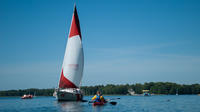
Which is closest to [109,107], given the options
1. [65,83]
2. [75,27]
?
[65,83]

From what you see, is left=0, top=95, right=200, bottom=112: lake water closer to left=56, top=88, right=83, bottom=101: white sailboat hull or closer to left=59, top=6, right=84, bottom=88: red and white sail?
left=56, top=88, right=83, bottom=101: white sailboat hull

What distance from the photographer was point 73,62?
5266 centimetres

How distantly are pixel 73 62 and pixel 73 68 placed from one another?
119 cm

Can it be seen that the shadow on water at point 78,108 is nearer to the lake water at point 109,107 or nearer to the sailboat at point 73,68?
the lake water at point 109,107

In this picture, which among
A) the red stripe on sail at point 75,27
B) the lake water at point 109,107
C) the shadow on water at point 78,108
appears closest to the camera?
the shadow on water at point 78,108

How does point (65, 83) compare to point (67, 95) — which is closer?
point (67, 95)

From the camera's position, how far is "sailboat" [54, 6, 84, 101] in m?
50.8

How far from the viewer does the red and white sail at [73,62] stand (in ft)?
170

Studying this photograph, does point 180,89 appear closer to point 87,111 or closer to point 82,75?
point 82,75

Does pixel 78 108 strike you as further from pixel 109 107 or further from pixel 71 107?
pixel 109 107

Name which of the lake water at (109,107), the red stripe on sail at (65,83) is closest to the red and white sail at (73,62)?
the red stripe on sail at (65,83)

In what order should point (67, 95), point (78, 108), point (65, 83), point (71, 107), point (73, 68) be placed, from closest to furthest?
1. point (78, 108)
2. point (71, 107)
3. point (67, 95)
4. point (65, 83)
5. point (73, 68)

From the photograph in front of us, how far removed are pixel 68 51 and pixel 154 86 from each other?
467ft

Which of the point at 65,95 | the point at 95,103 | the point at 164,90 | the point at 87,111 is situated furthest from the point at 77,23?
the point at 164,90
